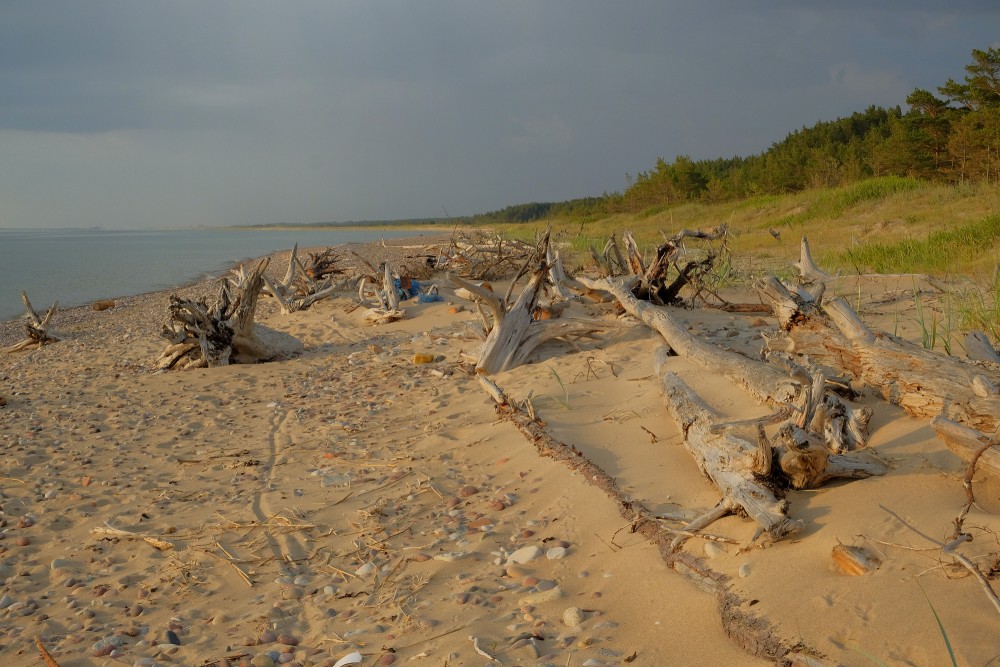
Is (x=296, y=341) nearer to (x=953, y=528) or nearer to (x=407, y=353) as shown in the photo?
(x=407, y=353)

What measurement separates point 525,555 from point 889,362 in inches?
77.8

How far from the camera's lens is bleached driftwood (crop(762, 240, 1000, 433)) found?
103 inches

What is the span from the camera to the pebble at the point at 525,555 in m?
2.64

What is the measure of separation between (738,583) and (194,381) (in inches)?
219

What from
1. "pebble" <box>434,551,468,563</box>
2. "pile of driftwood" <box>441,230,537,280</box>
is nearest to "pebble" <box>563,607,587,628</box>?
"pebble" <box>434,551,468,563</box>

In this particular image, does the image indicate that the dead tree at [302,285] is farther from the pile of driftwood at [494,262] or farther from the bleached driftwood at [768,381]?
the bleached driftwood at [768,381]

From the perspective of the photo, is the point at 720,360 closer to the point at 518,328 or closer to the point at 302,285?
the point at 518,328

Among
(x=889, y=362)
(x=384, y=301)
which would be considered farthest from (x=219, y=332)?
(x=889, y=362)

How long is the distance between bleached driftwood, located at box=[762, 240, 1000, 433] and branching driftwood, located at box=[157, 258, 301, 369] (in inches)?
195

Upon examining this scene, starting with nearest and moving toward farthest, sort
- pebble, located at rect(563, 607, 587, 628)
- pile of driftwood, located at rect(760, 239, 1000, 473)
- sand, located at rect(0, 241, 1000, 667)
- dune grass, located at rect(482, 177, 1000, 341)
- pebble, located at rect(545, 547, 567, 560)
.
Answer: sand, located at rect(0, 241, 1000, 667) → pebble, located at rect(563, 607, 587, 628) → pile of driftwood, located at rect(760, 239, 1000, 473) → pebble, located at rect(545, 547, 567, 560) → dune grass, located at rect(482, 177, 1000, 341)

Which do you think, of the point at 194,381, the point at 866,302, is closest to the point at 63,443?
the point at 194,381

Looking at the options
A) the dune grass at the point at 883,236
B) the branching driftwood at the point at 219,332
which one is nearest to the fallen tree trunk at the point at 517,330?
the dune grass at the point at 883,236

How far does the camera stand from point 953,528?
6.59 feet

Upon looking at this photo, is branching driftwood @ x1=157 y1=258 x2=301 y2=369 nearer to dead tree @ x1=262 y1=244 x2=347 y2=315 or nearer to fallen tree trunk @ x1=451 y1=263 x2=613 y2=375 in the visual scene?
dead tree @ x1=262 y1=244 x2=347 y2=315
